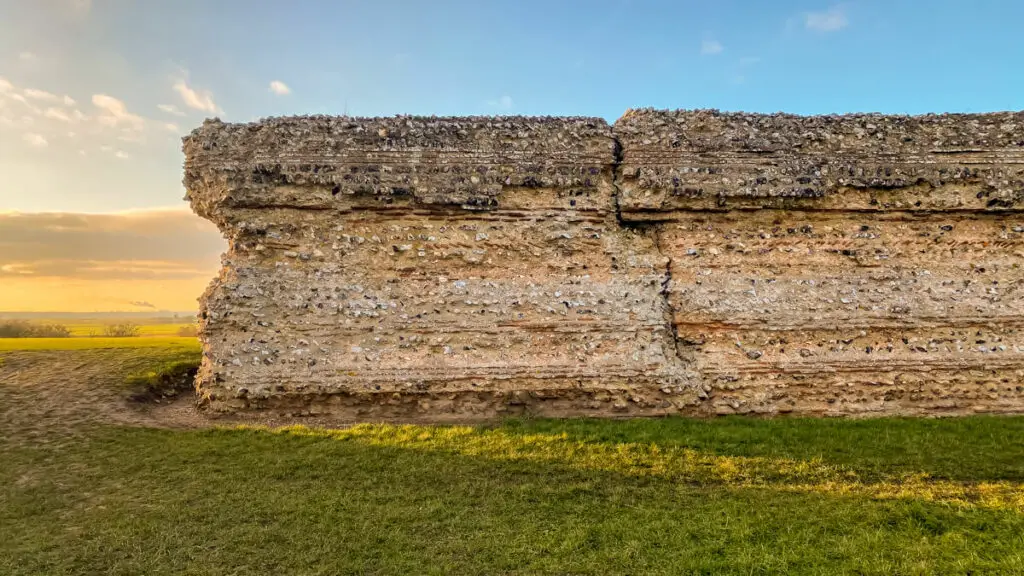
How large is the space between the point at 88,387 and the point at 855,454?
10.7 m

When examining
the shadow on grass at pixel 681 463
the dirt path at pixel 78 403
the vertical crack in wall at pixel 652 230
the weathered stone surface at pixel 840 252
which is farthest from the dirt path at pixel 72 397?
the weathered stone surface at pixel 840 252

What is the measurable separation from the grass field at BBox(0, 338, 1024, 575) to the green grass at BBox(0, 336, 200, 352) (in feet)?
9.88

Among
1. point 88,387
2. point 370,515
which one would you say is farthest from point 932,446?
point 88,387

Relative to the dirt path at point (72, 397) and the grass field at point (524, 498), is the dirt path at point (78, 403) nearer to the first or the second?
the dirt path at point (72, 397)

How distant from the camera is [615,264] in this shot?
8.68m

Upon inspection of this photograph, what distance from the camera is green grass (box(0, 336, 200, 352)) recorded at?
1059cm

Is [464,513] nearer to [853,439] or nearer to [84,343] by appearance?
[853,439]

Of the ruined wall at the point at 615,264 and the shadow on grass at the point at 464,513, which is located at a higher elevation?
the ruined wall at the point at 615,264

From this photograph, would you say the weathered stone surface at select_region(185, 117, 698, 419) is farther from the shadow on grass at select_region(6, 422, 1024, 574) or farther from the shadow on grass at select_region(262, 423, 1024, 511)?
the shadow on grass at select_region(6, 422, 1024, 574)

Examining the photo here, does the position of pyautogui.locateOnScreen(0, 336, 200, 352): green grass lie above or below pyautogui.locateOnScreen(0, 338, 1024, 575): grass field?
above

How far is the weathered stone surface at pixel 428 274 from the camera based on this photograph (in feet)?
26.7

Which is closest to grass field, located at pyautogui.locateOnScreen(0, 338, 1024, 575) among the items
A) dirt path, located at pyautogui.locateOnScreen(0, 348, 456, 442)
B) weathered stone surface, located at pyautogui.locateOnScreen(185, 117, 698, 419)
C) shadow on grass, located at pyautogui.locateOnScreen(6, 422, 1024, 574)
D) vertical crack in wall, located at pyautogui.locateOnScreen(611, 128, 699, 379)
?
shadow on grass, located at pyautogui.locateOnScreen(6, 422, 1024, 574)

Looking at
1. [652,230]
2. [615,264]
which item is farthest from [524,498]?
[652,230]

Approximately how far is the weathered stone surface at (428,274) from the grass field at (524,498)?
2.12 feet
